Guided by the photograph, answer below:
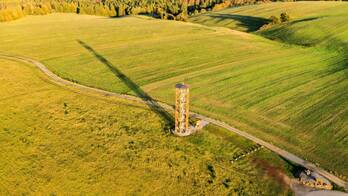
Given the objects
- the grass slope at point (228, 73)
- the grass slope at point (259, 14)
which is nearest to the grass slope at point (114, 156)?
the grass slope at point (228, 73)

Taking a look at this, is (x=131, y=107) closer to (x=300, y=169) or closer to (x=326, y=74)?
(x=300, y=169)

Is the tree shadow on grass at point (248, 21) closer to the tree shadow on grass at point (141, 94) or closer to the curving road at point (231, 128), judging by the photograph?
the tree shadow on grass at point (141, 94)

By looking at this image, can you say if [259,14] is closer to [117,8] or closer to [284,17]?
[284,17]

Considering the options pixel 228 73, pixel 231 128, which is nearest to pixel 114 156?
pixel 231 128

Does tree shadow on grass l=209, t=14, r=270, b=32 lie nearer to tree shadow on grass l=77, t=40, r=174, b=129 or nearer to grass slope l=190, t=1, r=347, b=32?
grass slope l=190, t=1, r=347, b=32

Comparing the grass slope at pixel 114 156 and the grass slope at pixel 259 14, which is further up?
the grass slope at pixel 259 14

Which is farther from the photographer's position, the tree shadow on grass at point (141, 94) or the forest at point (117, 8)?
the forest at point (117, 8)

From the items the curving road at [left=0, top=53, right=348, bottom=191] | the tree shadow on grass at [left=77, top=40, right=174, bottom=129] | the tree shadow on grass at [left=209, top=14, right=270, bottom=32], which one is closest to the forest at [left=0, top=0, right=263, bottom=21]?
the tree shadow on grass at [left=209, top=14, right=270, bottom=32]
